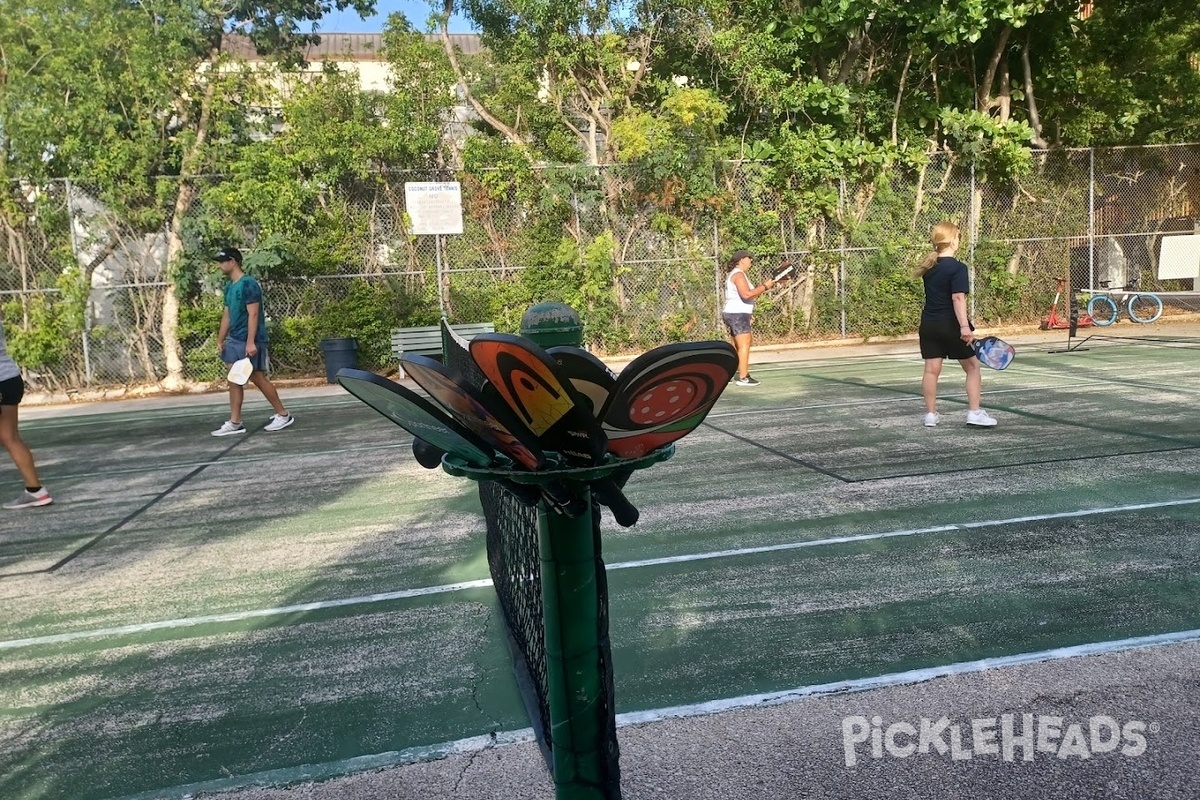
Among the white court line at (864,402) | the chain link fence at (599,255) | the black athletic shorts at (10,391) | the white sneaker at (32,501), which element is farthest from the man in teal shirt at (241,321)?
the chain link fence at (599,255)

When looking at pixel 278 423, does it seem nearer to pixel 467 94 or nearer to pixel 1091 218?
pixel 467 94

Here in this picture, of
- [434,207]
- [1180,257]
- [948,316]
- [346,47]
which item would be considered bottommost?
[948,316]

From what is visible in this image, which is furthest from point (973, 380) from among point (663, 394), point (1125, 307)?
point (1125, 307)

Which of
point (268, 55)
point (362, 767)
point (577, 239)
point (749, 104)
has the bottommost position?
point (362, 767)

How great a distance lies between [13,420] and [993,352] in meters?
7.99

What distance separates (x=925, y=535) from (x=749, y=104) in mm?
14525

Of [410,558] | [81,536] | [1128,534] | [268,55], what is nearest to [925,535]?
[1128,534]

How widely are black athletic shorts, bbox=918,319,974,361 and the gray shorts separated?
3.73 meters

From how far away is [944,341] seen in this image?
26.9 ft

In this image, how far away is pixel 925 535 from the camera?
5395 mm

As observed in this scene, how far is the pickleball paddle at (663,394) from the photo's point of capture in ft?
5.56

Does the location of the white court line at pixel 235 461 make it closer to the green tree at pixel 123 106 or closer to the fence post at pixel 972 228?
the green tree at pixel 123 106

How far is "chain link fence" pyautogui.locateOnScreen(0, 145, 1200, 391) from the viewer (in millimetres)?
14812

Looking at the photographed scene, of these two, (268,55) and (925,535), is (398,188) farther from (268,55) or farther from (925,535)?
(925,535)
